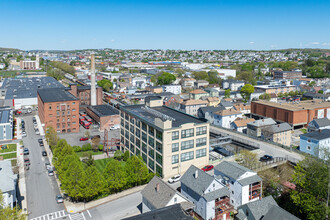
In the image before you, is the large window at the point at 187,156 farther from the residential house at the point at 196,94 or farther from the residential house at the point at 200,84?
the residential house at the point at 200,84

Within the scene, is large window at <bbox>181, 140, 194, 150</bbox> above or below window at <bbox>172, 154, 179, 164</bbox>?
above

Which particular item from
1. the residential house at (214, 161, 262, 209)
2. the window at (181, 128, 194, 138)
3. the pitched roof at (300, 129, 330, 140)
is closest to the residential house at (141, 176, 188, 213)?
the residential house at (214, 161, 262, 209)

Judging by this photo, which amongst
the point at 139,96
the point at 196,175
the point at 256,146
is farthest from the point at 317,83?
the point at 196,175

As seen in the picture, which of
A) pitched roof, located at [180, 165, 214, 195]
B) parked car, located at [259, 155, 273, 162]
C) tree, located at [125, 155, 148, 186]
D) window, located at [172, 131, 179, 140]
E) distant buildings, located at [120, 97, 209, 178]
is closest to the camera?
pitched roof, located at [180, 165, 214, 195]

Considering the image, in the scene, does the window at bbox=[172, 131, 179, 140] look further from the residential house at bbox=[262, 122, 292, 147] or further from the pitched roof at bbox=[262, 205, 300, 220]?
the residential house at bbox=[262, 122, 292, 147]

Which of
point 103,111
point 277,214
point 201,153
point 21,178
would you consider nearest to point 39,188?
point 21,178

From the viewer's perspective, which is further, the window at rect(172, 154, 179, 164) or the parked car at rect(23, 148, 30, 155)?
the parked car at rect(23, 148, 30, 155)
